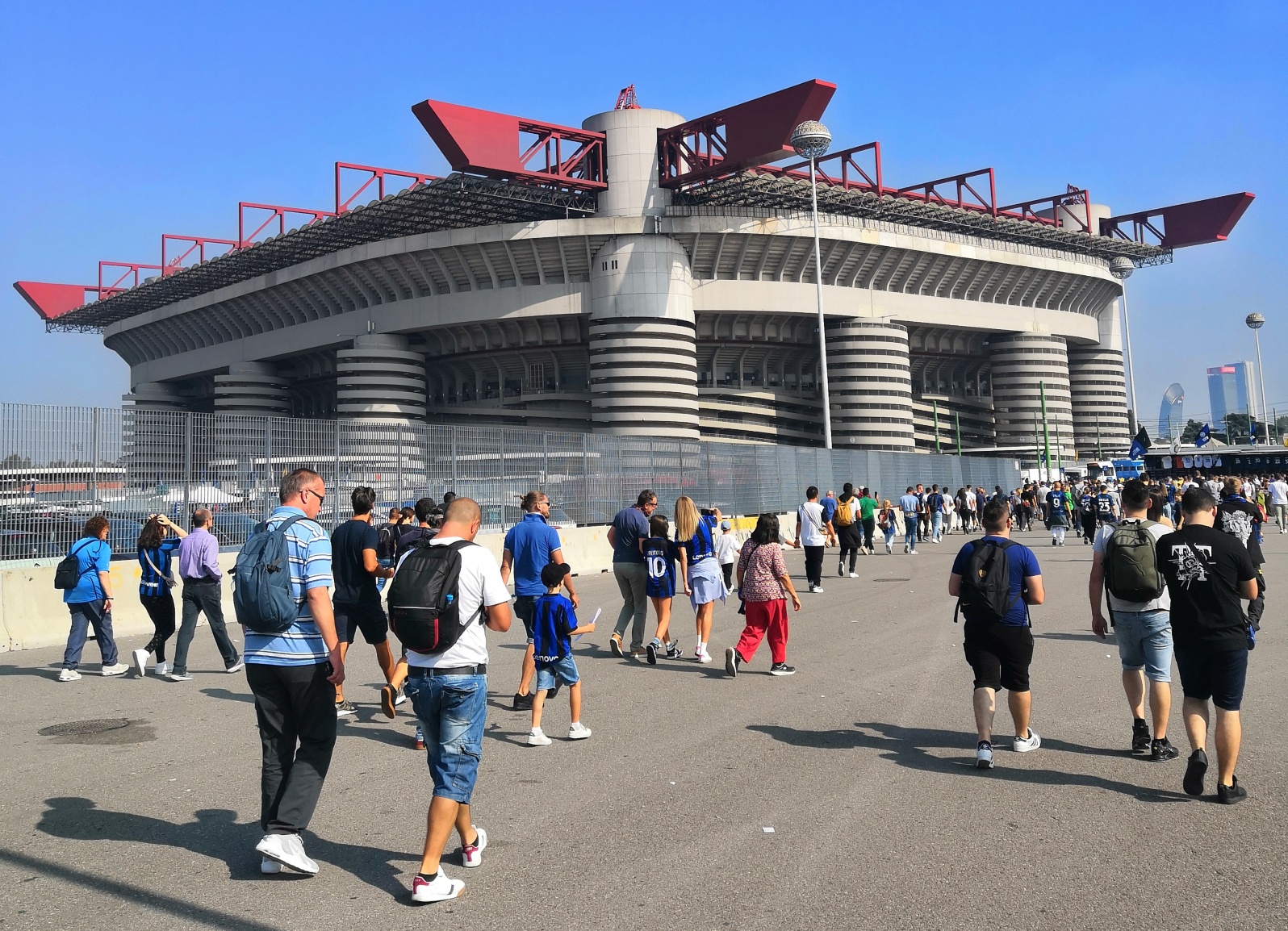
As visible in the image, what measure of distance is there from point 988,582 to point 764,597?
3.39 meters

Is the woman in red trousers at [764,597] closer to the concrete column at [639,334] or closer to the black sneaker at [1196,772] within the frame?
the black sneaker at [1196,772]

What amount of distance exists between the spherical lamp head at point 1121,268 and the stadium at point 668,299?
0.31 m

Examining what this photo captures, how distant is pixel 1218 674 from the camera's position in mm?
5434

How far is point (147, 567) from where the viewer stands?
10.2 metres

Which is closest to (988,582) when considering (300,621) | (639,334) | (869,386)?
(300,621)

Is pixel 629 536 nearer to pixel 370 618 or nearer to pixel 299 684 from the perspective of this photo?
pixel 370 618

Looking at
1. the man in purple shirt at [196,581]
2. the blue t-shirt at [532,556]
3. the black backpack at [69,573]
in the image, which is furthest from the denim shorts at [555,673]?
the black backpack at [69,573]

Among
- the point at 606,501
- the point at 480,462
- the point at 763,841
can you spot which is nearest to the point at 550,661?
the point at 763,841

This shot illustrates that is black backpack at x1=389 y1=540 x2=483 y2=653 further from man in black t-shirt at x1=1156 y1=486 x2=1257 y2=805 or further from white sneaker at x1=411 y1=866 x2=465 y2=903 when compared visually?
man in black t-shirt at x1=1156 y1=486 x2=1257 y2=805

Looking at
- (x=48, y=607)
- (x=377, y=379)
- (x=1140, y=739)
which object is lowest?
(x=1140, y=739)

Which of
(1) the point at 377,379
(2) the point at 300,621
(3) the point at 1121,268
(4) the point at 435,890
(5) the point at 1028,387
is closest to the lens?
(4) the point at 435,890

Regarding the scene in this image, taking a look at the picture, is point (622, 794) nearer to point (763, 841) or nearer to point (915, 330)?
point (763, 841)

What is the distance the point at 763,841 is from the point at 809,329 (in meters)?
50.2

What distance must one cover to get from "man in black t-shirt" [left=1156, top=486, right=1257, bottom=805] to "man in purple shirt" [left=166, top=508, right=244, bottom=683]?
27.3 feet
